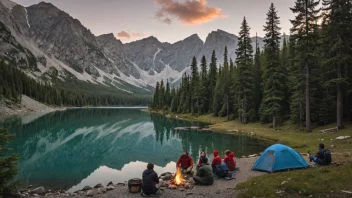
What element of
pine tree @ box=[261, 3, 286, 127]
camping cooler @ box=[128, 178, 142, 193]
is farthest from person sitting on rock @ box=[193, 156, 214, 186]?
pine tree @ box=[261, 3, 286, 127]

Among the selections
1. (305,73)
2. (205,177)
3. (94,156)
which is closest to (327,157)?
(205,177)

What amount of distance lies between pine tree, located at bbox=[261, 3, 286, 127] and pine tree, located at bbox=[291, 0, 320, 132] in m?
10.9

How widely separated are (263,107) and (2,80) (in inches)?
4239

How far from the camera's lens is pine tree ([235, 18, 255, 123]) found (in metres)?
61.4

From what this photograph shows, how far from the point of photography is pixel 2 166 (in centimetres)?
1368

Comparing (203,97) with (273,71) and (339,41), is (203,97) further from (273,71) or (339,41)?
(339,41)

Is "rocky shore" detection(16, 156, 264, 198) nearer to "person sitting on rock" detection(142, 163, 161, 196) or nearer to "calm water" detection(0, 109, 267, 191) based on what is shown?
"person sitting on rock" detection(142, 163, 161, 196)

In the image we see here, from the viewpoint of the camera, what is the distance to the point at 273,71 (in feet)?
173

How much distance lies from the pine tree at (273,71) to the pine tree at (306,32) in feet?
35.6

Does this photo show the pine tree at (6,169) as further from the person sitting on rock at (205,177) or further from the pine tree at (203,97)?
the pine tree at (203,97)

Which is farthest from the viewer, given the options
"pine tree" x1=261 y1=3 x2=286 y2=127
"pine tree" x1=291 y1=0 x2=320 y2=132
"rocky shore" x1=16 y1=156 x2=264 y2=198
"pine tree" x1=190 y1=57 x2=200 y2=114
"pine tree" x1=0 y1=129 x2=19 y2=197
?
"pine tree" x1=190 y1=57 x2=200 y2=114

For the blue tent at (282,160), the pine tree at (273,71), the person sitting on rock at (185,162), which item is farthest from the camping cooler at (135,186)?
the pine tree at (273,71)

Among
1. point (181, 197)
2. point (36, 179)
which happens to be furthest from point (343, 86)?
point (36, 179)

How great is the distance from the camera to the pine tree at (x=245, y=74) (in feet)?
201
